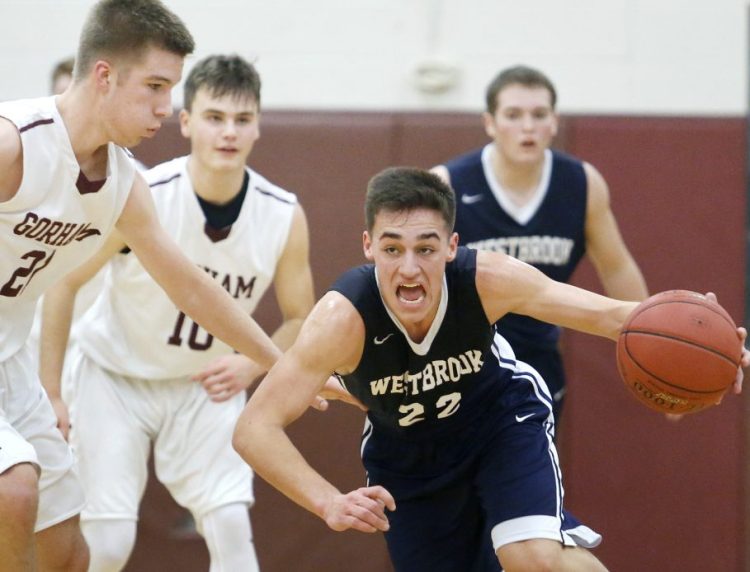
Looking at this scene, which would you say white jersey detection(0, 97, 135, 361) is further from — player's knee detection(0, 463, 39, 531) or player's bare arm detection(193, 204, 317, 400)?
player's bare arm detection(193, 204, 317, 400)

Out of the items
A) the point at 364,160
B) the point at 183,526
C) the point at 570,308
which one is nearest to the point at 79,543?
the point at 570,308

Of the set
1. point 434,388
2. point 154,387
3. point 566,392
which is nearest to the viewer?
point 434,388

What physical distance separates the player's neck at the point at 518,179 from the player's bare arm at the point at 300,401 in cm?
216

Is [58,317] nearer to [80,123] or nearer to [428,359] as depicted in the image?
[80,123]

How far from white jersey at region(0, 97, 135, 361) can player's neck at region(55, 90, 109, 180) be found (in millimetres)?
31

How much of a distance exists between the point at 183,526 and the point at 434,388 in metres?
3.31

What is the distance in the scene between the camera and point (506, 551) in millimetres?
4168

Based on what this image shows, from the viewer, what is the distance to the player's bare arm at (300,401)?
3793mm

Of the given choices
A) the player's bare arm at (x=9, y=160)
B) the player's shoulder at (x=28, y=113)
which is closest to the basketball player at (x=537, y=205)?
the player's shoulder at (x=28, y=113)

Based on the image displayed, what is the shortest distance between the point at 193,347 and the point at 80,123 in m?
1.71

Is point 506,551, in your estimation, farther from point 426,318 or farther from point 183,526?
point 183,526

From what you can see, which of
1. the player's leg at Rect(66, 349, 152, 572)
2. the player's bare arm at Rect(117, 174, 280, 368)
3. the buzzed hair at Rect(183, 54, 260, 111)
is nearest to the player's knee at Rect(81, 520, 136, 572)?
the player's leg at Rect(66, 349, 152, 572)

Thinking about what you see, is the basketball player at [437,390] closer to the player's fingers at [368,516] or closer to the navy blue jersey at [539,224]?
the player's fingers at [368,516]

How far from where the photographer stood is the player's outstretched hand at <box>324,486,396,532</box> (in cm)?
350
